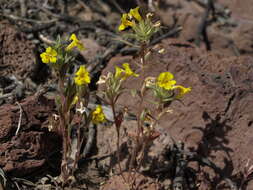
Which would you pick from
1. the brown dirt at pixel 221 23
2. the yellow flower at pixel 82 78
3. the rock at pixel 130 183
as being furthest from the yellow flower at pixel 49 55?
the brown dirt at pixel 221 23

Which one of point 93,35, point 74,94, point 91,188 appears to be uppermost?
point 93,35

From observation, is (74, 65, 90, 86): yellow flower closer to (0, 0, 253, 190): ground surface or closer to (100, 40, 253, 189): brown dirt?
(0, 0, 253, 190): ground surface

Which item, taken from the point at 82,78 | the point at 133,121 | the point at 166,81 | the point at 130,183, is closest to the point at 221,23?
the point at 133,121

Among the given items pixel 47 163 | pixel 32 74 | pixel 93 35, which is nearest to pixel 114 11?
pixel 93 35

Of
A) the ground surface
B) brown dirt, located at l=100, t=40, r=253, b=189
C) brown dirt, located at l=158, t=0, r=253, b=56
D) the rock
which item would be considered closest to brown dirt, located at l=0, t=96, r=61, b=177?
the ground surface

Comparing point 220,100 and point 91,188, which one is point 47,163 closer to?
point 91,188

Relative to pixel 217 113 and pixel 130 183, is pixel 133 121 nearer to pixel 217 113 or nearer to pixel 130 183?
pixel 130 183

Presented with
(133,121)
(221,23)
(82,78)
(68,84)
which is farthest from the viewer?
(221,23)

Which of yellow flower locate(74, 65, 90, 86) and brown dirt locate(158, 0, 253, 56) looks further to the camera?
brown dirt locate(158, 0, 253, 56)
